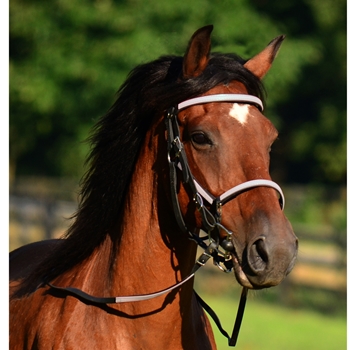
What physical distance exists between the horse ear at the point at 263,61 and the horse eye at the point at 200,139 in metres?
0.55

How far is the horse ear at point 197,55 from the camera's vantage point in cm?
299

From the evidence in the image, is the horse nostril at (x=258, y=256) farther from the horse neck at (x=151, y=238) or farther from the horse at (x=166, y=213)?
the horse neck at (x=151, y=238)

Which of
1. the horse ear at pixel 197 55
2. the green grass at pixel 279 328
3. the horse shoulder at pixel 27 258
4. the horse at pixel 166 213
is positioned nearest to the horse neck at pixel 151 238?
the horse at pixel 166 213

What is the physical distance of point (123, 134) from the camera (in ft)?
10.9

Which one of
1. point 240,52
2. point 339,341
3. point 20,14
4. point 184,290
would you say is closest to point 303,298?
point 339,341

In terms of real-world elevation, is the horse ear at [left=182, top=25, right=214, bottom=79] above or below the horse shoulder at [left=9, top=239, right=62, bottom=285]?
above

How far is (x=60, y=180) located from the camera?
814 inches

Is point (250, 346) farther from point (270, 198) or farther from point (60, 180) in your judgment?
point (60, 180)

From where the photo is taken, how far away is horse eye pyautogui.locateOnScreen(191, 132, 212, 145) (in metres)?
2.96

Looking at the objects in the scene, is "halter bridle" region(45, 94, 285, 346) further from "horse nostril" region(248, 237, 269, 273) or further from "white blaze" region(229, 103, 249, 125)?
"horse nostril" region(248, 237, 269, 273)

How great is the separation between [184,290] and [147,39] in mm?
9170

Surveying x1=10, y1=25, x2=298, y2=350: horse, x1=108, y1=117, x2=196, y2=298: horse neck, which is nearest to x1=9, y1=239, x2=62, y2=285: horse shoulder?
x1=10, y1=25, x2=298, y2=350: horse

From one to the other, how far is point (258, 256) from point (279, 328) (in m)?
7.41

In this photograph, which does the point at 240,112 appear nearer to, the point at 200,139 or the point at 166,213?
the point at 200,139
